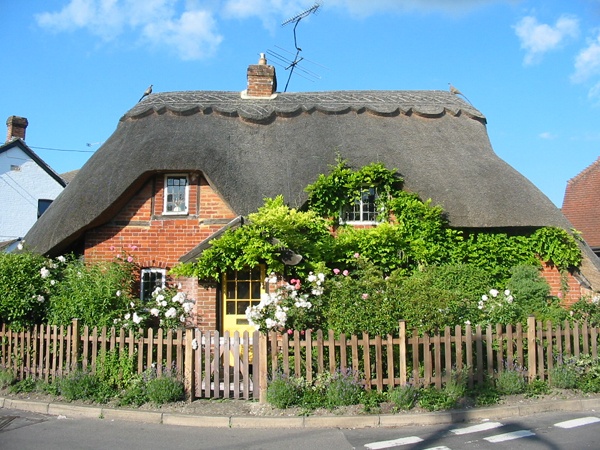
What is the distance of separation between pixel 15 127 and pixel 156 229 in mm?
18654

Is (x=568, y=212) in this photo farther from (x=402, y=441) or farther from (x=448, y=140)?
(x=402, y=441)

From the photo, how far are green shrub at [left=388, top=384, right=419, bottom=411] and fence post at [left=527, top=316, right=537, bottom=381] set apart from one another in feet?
7.22

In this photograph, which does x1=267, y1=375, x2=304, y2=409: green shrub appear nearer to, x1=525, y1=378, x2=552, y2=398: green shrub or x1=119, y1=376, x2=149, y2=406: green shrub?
x1=119, y1=376, x2=149, y2=406: green shrub

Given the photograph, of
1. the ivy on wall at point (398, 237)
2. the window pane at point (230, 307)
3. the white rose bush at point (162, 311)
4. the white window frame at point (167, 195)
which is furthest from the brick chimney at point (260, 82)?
the white rose bush at point (162, 311)

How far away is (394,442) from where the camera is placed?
6.67 metres

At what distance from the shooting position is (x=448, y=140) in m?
14.1

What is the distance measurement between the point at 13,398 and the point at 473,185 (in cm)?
1012

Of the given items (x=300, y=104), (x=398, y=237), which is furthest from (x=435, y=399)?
(x=300, y=104)

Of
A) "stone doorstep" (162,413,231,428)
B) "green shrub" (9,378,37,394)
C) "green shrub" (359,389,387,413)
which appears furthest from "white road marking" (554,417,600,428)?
"green shrub" (9,378,37,394)

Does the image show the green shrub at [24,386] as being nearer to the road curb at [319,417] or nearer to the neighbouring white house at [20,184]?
the road curb at [319,417]

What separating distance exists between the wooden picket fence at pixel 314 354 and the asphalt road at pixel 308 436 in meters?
0.98

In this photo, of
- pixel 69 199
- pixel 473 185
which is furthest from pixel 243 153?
pixel 473 185

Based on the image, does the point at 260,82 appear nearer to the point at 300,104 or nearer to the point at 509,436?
the point at 300,104

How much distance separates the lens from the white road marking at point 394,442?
21.4 ft
